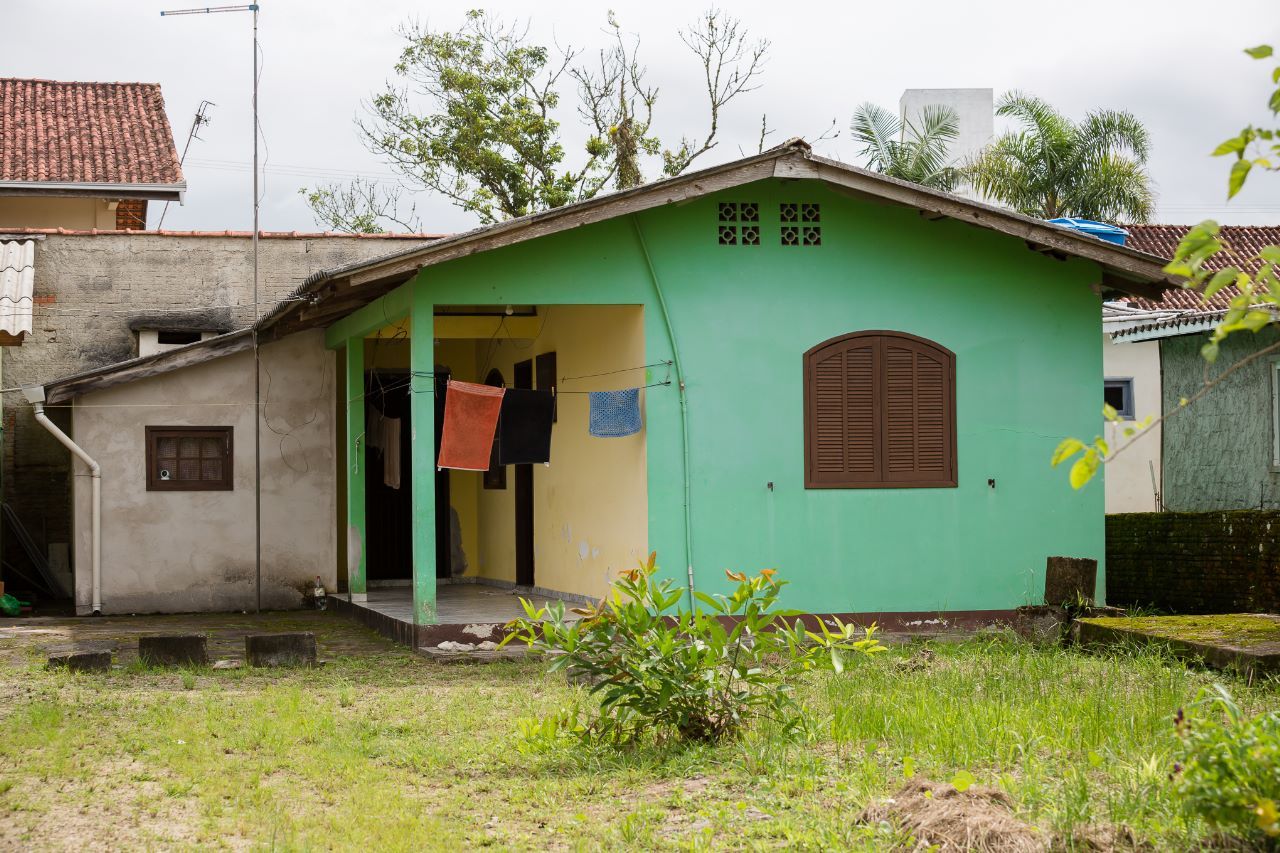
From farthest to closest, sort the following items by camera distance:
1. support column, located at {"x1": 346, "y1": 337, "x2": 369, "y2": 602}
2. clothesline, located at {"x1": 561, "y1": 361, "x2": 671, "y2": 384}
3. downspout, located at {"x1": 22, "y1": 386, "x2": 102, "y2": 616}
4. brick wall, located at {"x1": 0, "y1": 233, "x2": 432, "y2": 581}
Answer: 1. brick wall, located at {"x1": 0, "y1": 233, "x2": 432, "y2": 581}
2. downspout, located at {"x1": 22, "y1": 386, "x2": 102, "y2": 616}
3. support column, located at {"x1": 346, "y1": 337, "x2": 369, "y2": 602}
4. clothesline, located at {"x1": 561, "y1": 361, "x2": 671, "y2": 384}

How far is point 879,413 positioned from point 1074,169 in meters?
17.8

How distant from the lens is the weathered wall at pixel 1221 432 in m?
15.4

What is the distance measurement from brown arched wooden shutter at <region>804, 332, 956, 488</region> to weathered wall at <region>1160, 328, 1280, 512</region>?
4.54 metres

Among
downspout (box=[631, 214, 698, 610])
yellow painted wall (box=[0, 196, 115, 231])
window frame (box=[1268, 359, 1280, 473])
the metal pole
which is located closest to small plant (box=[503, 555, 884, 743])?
downspout (box=[631, 214, 698, 610])

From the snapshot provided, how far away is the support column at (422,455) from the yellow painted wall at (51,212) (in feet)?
33.5

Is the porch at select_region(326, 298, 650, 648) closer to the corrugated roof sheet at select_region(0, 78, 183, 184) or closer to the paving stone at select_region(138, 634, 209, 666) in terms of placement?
the paving stone at select_region(138, 634, 209, 666)

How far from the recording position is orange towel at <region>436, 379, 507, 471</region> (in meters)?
11.5

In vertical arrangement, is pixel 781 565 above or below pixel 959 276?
below

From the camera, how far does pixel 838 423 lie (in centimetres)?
1198

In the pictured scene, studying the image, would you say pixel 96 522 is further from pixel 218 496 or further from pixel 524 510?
pixel 524 510

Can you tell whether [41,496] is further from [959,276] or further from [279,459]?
[959,276]

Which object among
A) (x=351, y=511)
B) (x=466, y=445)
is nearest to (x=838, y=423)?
(x=466, y=445)

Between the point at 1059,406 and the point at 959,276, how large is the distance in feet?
4.87

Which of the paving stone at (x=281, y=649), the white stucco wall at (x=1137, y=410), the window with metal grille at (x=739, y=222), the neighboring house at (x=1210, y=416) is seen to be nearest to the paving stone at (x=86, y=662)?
the paving stone at (x=281, y=649)
